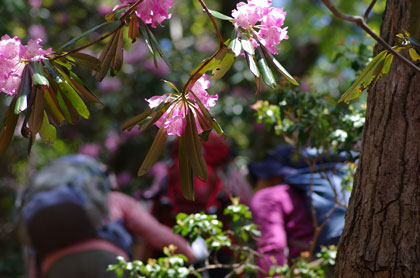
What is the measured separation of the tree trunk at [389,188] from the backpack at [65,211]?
2.53 m

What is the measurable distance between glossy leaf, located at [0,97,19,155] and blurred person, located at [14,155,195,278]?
238 cm

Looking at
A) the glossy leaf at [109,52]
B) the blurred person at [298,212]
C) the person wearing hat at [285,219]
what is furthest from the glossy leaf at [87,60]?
the person wearing hat at [285,219]

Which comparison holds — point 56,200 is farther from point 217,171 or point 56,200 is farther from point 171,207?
point 217,171

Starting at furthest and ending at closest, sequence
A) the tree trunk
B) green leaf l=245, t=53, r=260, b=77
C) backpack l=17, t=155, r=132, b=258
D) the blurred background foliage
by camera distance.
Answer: the blurred background foliage, backpack l=17, t=155, r=132, b=258, the tree trunk, green leaf l=245, t=53, r=260, b=77

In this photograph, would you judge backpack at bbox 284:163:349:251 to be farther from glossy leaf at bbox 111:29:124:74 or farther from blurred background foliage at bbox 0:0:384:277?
blurred background foliage at bbox 0:0:384:277

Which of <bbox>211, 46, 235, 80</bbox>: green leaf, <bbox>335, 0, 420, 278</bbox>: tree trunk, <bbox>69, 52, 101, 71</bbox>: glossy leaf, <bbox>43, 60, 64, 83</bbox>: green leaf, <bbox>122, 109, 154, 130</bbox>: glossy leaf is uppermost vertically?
<bbox>69, 52, 101, 71</bbox>: glossy leaf

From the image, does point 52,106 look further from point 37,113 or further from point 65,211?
point 65,211

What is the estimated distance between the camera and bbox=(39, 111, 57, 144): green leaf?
181 cm

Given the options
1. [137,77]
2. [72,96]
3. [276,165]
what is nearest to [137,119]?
[72,96]

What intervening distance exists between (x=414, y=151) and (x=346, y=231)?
326mm

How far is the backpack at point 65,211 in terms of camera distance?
402 cm

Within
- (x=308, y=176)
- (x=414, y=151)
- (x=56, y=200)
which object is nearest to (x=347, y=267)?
(x=414, y=151)

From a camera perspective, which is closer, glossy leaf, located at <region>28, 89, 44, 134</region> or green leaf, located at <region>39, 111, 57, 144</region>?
glossy leaf, located at <region>28, 89, 44, 134</region>

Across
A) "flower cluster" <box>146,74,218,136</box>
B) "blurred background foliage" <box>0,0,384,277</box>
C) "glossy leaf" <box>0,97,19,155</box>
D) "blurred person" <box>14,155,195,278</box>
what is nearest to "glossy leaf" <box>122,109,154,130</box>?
"flower cluster" <box>146,74,218,136</box>
